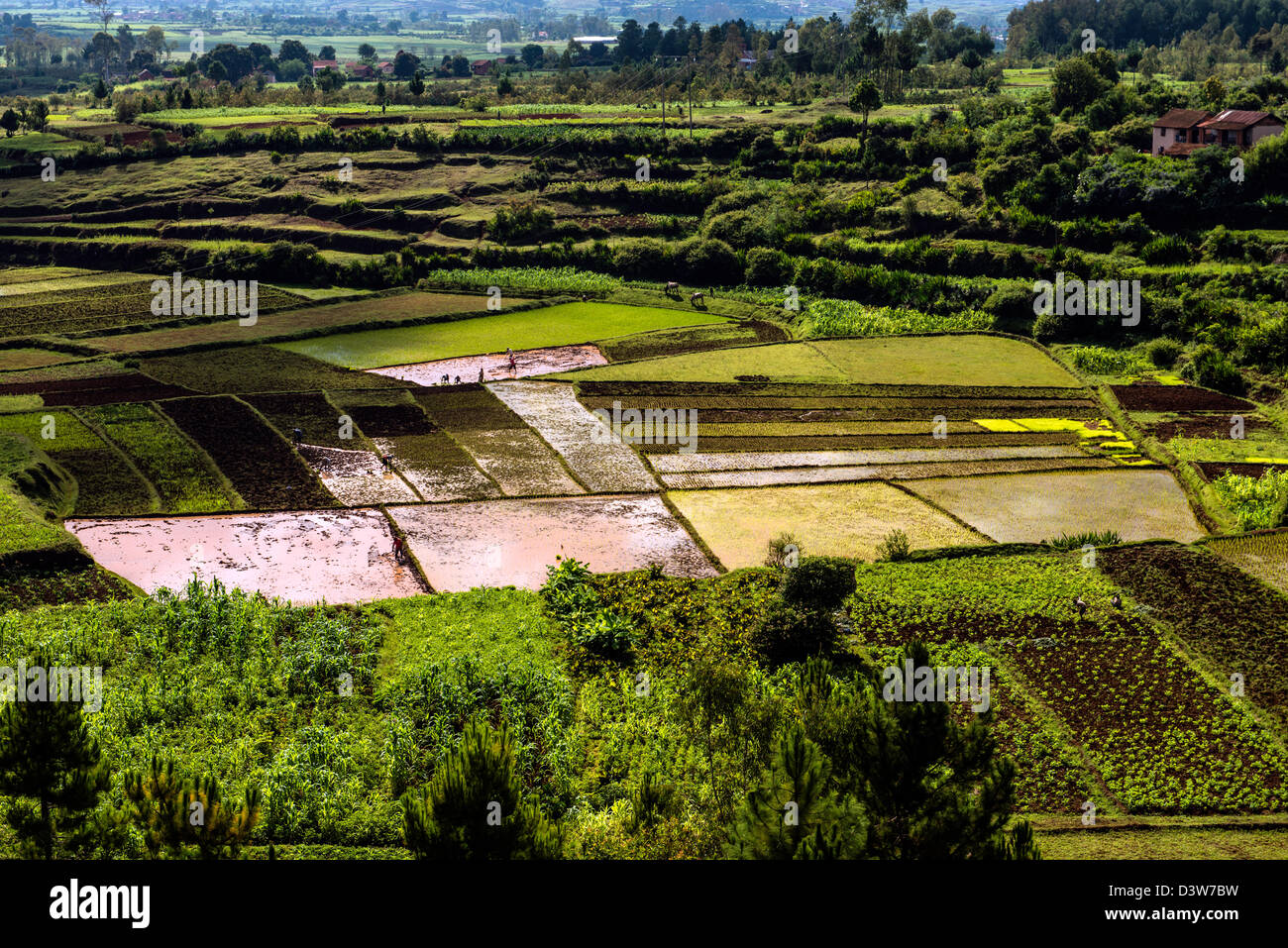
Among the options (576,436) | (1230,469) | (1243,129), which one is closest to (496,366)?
(576,436)

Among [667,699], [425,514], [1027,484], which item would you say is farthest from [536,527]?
[1027,484]

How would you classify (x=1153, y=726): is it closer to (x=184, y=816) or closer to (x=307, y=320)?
(x=184, y=816)

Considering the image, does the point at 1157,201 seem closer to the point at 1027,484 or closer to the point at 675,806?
the point at 1027,484

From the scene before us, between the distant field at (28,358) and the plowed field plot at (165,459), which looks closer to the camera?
the plowed field plot at (165,459)

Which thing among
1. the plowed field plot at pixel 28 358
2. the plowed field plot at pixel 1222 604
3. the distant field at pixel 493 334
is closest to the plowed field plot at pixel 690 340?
the distant field at pixel 493 334

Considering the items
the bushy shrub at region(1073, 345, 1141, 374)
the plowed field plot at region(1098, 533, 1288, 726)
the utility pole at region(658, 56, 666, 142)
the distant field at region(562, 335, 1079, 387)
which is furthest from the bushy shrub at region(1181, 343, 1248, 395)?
the utility pole at region(658, 56, 666, 142)

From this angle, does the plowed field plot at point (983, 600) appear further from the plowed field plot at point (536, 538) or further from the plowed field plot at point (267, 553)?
the plowed field plot at point (267, 553)
